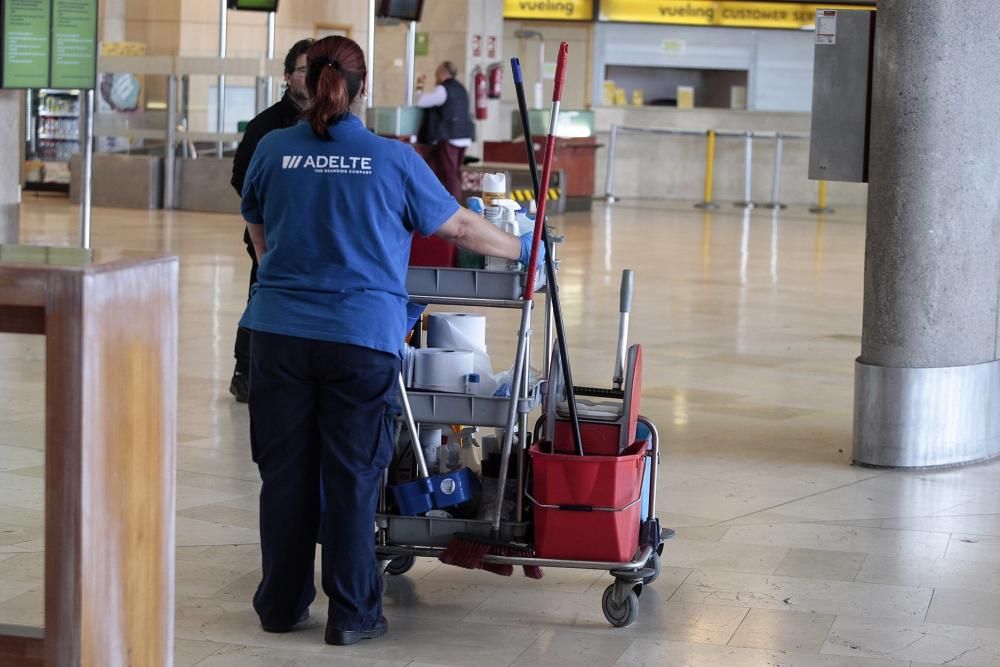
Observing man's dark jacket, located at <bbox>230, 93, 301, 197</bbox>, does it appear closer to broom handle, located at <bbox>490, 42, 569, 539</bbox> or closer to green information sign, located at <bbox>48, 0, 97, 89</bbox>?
broom handle, located at <bbox>490, 42, 569, 539</bbox>

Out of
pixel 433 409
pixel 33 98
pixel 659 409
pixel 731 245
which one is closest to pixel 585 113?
pixel 731 245

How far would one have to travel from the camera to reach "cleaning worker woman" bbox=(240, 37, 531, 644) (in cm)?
354

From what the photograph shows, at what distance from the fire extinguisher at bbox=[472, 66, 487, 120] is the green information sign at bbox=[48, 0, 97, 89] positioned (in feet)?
39.9

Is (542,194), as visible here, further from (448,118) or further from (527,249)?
(448,118)

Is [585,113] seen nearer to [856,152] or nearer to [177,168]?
[177,168]

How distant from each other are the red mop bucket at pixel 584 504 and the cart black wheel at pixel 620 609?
10 cm

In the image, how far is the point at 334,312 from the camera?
3.54 m

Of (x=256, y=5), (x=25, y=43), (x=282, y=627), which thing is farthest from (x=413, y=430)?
(x=256, y=5)

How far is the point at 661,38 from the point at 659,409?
20253mm

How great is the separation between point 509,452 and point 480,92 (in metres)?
18.1

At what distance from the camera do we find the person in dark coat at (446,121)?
17.2m

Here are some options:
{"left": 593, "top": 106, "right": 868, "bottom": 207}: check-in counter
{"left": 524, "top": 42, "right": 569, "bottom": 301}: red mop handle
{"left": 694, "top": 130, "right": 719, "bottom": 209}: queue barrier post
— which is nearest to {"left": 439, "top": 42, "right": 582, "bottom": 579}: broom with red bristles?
{"left": 524, "top": 42, "right": 569, "bottom": 301}: red mop handle

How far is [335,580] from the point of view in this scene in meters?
3.69

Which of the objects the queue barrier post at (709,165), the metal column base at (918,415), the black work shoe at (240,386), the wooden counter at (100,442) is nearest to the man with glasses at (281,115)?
the black work shoe at (240,386)
